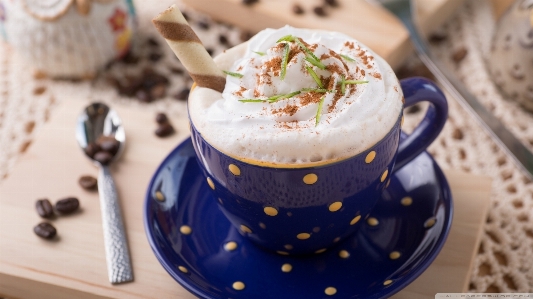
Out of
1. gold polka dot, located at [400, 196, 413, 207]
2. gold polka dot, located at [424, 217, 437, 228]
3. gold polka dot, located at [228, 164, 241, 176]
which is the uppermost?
gold polka dot, located at [228, 164, 241, 176]

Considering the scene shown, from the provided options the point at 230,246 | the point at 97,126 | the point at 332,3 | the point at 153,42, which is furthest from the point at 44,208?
the point at 332,3

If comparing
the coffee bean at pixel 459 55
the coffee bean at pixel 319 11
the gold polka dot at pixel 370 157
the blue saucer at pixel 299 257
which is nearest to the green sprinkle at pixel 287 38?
the gold polka dot at pixel 370 157

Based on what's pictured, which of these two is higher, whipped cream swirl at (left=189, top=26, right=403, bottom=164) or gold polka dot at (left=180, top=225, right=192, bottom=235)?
whipped cream swirl at (left=189, top=26, right=403, bottom=164)

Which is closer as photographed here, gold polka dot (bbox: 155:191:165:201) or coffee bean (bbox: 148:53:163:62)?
gold polka dot (bbox: 155:191:165:201)

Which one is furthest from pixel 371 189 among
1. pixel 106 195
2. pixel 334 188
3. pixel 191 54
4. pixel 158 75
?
pixel 158 75

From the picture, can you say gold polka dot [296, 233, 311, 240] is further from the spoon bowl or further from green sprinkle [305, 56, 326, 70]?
the spoon bowl

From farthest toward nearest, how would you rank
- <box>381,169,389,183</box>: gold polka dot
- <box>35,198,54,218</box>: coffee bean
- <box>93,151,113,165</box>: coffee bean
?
<box>93,151,113,165</box>: coffee bean, <box>35,198,54,218</box>: coffee bean, <box>381,169,389,183</box>: gold polka dot

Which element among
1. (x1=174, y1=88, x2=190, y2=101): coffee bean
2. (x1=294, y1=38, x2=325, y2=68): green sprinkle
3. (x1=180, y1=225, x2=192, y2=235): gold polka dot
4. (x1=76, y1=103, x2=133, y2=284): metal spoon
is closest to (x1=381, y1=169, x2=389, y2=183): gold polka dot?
(x1=294, y1=38, x2=325, y2=68): green sprinkle

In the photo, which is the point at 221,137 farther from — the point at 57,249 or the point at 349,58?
the point at 57,249
